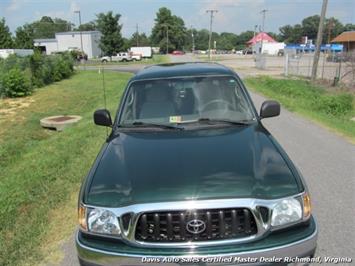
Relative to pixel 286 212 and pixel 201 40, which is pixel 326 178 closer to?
pixel 286 212

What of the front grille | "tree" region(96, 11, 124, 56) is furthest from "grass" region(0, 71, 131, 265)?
"tree" region(96, 11, 124, 56)

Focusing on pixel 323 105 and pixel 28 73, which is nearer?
pixel 323 105

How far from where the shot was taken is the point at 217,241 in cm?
274

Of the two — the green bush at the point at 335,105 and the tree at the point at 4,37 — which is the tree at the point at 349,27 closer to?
the tree at the point at 4,37

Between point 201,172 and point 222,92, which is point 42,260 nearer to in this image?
point 201,172

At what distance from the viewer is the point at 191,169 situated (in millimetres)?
3131

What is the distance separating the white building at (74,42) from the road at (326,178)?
84078mm

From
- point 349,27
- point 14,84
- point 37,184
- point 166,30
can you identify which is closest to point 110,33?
point 14,84

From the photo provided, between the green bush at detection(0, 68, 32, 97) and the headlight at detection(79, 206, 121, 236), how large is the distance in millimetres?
21582

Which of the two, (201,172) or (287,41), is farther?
(287,41)

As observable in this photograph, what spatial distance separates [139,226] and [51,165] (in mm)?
5102

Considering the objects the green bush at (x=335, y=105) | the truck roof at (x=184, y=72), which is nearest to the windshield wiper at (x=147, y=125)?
the truck roof at (x=184, y=72)

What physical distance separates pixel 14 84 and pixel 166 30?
102682mm

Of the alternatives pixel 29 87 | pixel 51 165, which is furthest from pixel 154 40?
pixel 51 165
